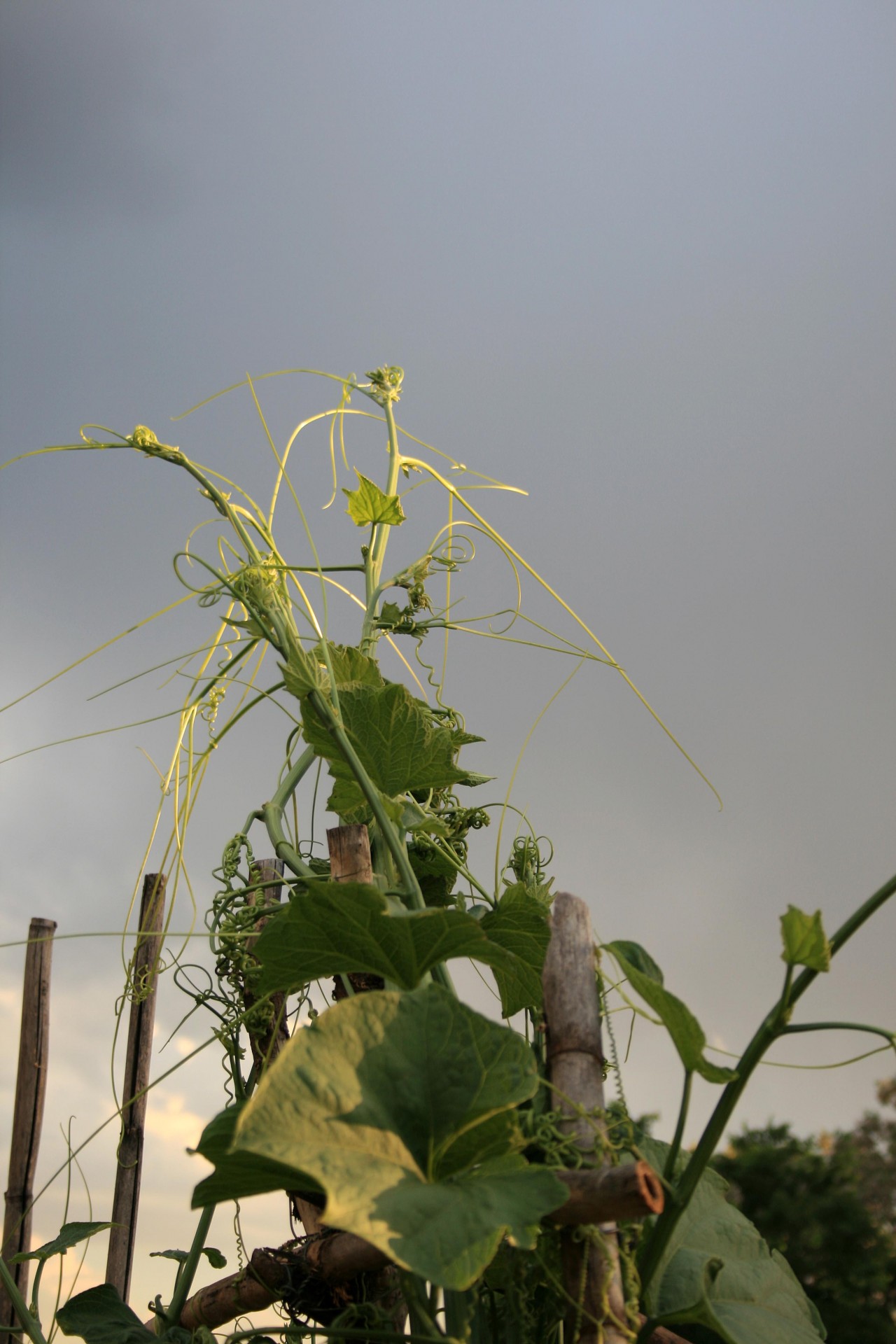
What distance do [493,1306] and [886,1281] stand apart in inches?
148

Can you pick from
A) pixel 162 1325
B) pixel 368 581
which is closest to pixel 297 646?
pixel 368 581

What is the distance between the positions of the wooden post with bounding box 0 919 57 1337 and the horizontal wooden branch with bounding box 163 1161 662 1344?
0.60m

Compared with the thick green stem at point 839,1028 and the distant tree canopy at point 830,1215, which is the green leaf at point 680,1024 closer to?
the thick green stem at point 839,1028

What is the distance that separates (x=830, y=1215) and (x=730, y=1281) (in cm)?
377

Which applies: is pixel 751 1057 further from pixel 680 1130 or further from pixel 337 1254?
pixel 337 1254

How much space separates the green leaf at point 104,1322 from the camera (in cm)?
116

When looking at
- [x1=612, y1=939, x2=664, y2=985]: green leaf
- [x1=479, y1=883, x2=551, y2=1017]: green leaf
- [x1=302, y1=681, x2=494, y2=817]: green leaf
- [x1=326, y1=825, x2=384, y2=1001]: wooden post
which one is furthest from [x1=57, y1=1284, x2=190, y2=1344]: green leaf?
[x1=612, y1=939, x2=664, y2=985]: green leaf

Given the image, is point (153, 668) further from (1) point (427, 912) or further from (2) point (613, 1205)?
(2) point (613, 1205)

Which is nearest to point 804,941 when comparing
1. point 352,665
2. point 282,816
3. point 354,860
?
point 354,860

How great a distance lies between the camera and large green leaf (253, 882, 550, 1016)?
0.85 metres

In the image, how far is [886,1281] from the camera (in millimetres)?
3820

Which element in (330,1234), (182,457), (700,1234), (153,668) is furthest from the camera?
(153,668)

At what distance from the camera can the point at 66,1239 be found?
134cm

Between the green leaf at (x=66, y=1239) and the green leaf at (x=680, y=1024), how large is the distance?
0.92m
